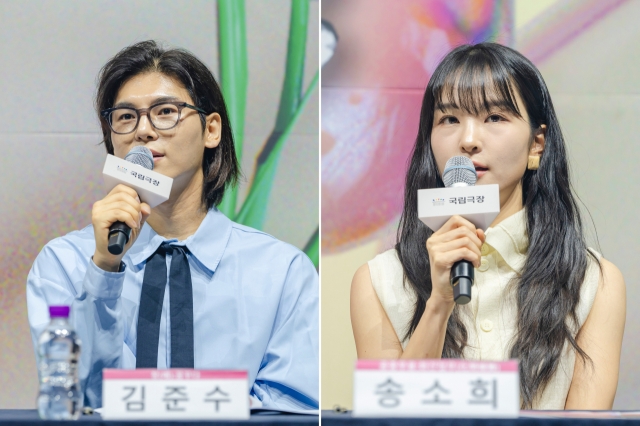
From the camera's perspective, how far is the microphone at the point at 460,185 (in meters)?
1.45

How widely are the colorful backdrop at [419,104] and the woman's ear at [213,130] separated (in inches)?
15.9

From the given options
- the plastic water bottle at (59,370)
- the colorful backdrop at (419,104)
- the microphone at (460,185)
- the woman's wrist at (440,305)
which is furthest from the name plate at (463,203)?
the colorful backdrop at (419,104)

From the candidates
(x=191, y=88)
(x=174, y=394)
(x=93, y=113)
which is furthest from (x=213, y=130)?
(x=174, y=394)

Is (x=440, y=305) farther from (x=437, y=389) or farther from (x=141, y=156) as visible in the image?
(x=141, y=156)

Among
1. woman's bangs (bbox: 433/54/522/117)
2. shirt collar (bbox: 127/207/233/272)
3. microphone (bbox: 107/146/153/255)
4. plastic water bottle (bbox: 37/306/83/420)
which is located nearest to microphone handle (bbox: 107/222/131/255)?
microphone (bbox: 107/146/153/255)

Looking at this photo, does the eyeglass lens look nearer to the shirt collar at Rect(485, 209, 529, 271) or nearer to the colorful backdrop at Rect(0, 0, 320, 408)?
the colorful backdrop at Rect(0, 0, 320, 408)

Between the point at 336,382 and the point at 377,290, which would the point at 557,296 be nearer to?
the point at 377,290

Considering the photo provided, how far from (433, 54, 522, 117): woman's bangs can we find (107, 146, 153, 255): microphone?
0.76m

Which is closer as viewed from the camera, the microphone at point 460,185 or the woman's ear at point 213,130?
the microphone at point 460,185

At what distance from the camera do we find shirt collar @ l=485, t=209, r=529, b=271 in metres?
2.06

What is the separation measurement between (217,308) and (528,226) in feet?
2.76

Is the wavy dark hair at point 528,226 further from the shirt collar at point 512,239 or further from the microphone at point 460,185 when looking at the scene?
the microphone at point 460,185

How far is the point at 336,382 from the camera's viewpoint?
2.56m

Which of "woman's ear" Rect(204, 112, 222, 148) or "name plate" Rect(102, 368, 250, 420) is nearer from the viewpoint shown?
"name plate" Rect(102, 368, 250, 420)
